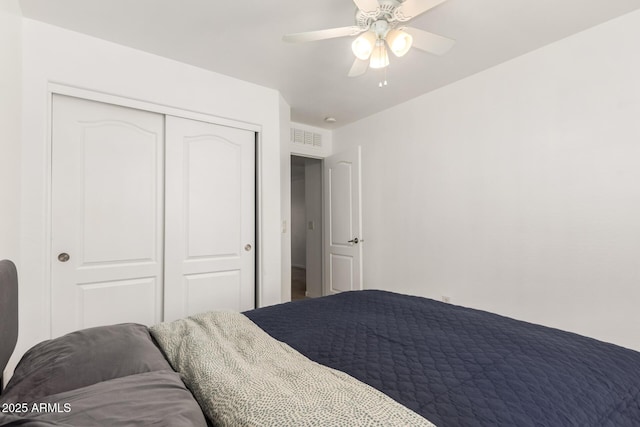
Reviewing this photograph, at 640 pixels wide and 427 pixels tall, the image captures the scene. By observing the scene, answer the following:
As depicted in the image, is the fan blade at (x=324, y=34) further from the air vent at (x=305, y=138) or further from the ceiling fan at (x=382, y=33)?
the air vent at (x=305, y=138)

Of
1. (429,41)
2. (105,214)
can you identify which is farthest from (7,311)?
(429,41)

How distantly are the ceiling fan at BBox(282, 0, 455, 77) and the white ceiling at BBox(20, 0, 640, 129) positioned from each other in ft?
0.92

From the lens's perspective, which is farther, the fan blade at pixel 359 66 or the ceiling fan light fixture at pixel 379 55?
the fan blade at pixel 359 66

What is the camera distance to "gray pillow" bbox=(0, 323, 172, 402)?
0.83 meters

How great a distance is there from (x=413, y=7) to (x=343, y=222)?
8.30 feet

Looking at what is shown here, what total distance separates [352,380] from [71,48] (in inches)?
101

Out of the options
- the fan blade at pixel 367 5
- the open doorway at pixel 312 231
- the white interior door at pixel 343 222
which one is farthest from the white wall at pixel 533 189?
the fan blade at pixel 367 5

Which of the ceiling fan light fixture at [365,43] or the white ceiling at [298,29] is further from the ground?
the white ceiling at [298,29]

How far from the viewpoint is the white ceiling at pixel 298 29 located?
1803mm

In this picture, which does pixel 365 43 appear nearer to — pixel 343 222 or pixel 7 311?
pixel 7 311

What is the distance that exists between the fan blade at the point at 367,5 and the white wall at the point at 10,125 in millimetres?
1687

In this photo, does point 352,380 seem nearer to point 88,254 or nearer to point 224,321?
point 224,321

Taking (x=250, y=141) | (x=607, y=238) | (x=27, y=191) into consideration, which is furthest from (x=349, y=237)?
(x=27, y=191)

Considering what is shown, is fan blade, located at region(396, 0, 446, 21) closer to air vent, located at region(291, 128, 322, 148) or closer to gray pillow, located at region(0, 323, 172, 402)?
gray pillow, located at region(0, 323, 172, 402)
